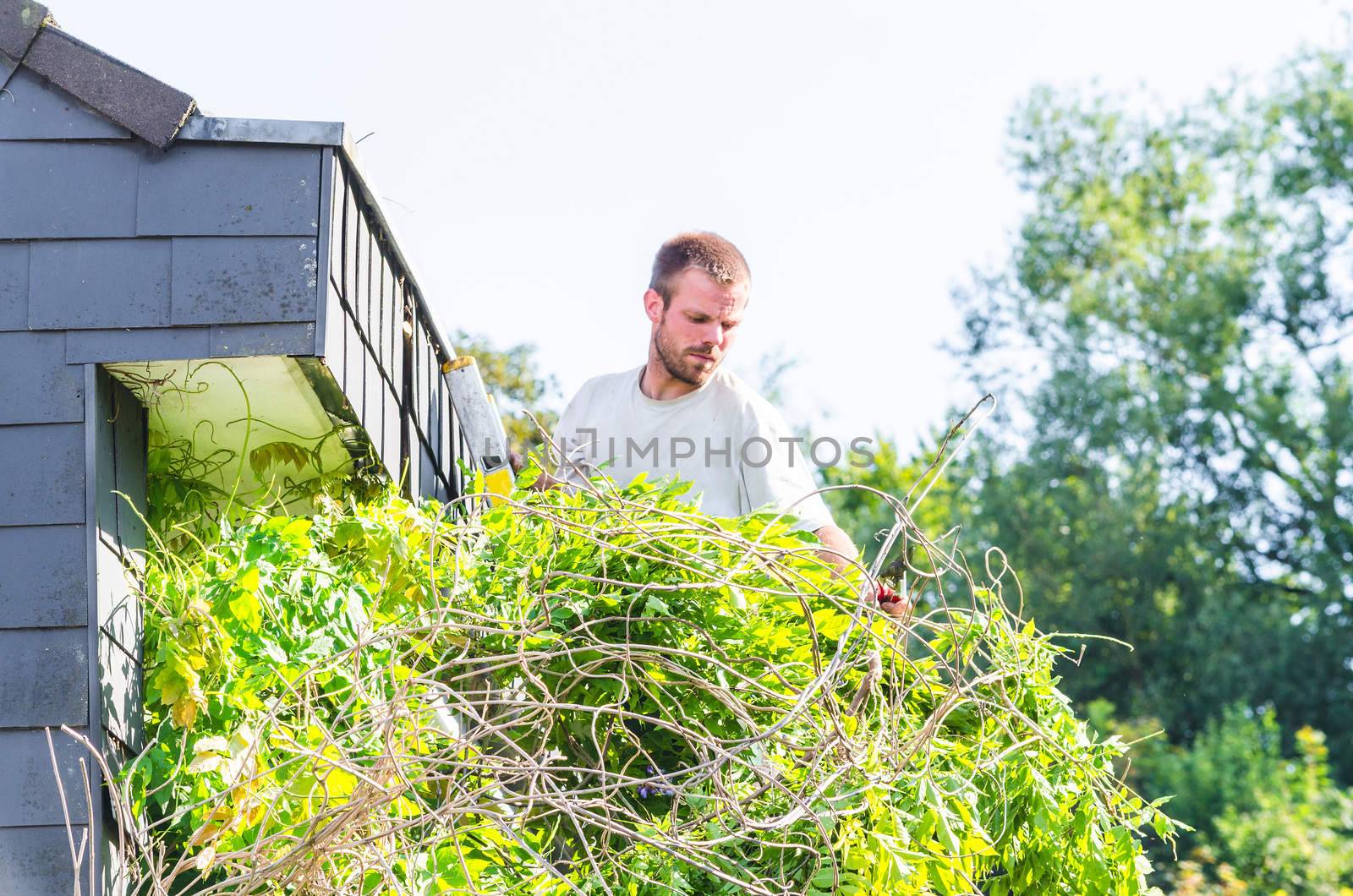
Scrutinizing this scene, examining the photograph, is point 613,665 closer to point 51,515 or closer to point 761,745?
point 761,745

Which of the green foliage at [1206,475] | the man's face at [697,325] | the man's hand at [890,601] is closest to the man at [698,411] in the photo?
the man's face at [697,325]

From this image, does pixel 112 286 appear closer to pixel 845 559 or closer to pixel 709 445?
pixel 709 445

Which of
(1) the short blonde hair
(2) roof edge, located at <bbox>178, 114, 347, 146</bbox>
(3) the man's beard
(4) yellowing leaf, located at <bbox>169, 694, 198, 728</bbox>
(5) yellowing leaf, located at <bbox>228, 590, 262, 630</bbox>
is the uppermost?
(2) roof edge, located at <bbox>178, 114, 347, 146</bbox>

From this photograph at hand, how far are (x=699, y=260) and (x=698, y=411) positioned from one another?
1.30 ft

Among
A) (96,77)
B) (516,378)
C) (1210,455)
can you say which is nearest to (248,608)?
(96,77)

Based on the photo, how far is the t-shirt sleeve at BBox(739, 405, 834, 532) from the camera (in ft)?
10.8

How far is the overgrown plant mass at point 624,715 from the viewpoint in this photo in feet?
8.43

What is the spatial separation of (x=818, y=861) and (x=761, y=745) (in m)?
0.29

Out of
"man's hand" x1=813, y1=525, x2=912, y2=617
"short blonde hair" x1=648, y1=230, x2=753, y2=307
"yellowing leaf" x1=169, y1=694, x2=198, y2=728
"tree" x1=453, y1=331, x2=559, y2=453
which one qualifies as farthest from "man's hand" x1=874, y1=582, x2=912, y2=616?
"tree" x1=453, y1=331, x2=559, y2=453

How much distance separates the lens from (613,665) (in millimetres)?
2842

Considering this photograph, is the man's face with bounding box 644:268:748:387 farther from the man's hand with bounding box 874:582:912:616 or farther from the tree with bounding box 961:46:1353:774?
the tree with bounding box 961:46:1353:774

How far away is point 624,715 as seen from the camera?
2.49m

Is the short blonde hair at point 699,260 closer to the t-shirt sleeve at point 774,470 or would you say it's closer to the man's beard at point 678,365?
the man's beard at point 678,365

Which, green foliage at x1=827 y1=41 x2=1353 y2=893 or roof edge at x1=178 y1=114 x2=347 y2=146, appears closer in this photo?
roof edge at x1=178 y1=114 x2=347 y2=146
